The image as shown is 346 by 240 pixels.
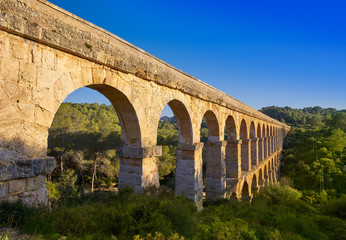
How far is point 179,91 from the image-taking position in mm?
5777

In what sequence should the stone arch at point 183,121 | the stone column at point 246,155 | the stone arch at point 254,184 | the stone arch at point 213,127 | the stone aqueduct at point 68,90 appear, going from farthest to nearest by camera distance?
1. the stone arch at point 254,184
2. the stone column at point 246,155
3. the stone arch at point 213,127
4. the stone arch at point 183,121
5. the stone aqueduct at point 68,90

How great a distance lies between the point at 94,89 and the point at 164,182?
18.6m

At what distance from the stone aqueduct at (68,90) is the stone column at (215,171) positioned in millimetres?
2076

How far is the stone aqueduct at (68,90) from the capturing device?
98.9 inches

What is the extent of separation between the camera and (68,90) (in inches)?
123

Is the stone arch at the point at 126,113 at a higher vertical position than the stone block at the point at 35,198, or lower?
higher

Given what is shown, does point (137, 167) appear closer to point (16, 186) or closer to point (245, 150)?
point (16, 186)

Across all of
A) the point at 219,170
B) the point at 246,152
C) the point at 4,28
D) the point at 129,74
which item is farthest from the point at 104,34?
the point at 246,152

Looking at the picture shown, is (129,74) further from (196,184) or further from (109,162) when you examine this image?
(109,162)

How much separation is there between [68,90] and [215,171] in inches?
268

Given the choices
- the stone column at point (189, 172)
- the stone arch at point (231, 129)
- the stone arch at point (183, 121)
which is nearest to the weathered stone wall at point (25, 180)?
the stone arch at point (183, 121)

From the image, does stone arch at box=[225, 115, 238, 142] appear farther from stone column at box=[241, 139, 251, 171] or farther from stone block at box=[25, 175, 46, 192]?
stone block at box=[25, 175, 46, 192]

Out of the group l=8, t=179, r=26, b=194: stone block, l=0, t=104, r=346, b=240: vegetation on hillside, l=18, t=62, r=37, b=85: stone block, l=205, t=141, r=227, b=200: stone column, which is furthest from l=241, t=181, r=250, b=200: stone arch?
l=18, t=62, r=37, b=85: stone block

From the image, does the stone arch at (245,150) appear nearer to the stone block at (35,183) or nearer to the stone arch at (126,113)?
the stone arch at (126,113)
